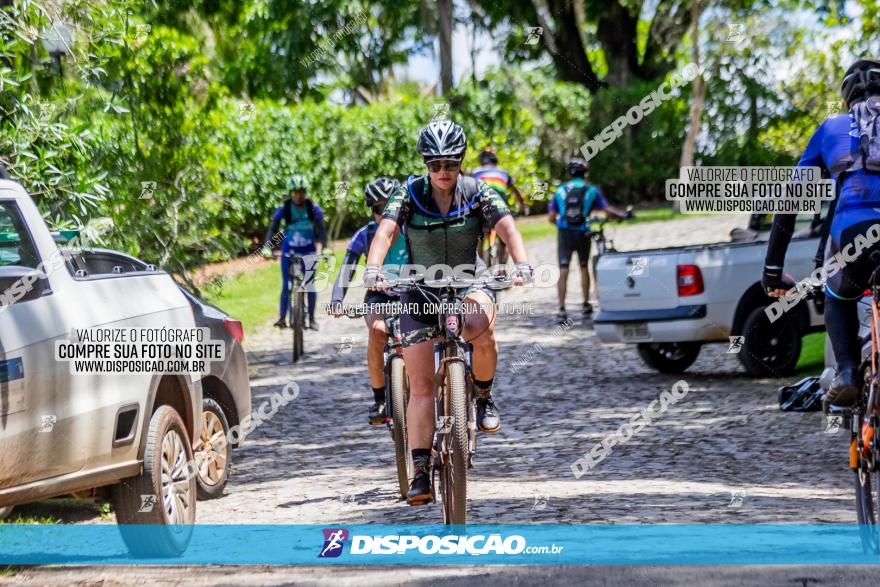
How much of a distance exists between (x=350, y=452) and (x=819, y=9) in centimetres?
2279

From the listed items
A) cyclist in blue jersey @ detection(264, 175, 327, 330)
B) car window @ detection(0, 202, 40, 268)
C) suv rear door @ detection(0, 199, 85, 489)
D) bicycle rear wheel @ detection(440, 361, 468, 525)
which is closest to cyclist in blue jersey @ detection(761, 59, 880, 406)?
bicycle rear wheel @ detection(440, 361, 468, 525)

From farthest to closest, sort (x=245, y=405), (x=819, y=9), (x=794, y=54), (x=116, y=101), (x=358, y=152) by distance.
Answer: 1. (x=794, y=54)
2. (x=358, y=152)
3. (x=819, y=9)
4. (x=116, y=101)
5. (x=245, y=405)

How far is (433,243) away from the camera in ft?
25.2

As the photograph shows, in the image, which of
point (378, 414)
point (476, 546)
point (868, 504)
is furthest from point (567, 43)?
point (868, 504)

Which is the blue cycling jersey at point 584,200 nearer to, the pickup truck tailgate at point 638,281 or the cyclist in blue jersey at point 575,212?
the cyclist in blue jersey at point 575,212

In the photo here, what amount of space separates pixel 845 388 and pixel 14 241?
399cm

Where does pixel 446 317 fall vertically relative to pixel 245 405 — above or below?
above

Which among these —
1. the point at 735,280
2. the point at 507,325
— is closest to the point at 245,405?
the point at 735,280

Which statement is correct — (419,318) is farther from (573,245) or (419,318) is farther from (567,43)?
(567,43)

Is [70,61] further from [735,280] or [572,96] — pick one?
[572,96]

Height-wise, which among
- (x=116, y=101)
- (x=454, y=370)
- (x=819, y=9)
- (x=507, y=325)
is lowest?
(x=507, y=325)

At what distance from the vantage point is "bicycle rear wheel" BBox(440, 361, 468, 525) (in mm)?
7129

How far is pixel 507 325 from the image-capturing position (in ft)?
65.8

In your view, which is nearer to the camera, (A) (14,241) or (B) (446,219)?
(A) (14,241)
